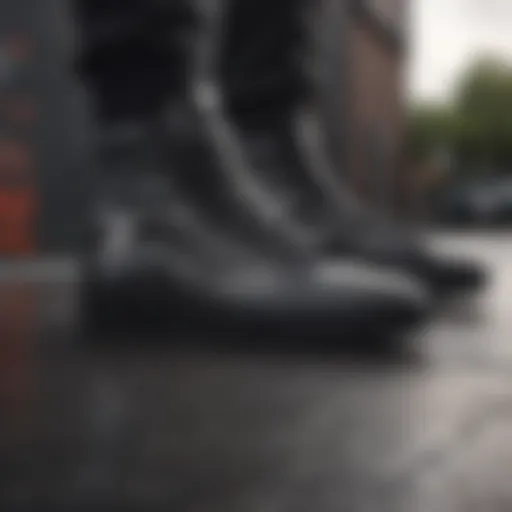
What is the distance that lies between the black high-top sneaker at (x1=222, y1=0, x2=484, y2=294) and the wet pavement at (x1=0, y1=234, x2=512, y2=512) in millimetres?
479

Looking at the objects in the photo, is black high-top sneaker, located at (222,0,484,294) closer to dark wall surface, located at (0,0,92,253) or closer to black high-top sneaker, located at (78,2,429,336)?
black high-top sneaker, located at (78,2,429,336)

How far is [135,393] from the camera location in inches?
35.1

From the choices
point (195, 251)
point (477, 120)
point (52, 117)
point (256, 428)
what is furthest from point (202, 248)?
point (477, 120)

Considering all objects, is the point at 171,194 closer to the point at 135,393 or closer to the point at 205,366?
the point at 205,366

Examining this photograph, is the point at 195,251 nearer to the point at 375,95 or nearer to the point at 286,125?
the point at 286,125

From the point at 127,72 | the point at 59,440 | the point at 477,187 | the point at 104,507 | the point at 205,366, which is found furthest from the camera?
the point at 477,187

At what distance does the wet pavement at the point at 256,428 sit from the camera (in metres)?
0.59

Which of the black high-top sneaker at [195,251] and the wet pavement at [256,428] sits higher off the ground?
the black high-top sneaker at [195,251]

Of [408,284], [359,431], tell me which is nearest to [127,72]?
[408,284]

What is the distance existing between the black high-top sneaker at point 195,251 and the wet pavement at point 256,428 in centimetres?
7

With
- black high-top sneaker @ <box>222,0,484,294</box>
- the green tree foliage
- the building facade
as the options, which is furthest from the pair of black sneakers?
the green tree foliage

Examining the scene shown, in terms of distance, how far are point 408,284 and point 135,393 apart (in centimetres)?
40

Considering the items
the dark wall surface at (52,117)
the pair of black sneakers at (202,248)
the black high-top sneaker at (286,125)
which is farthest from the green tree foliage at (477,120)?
the pair of black sneakers at (202,248)

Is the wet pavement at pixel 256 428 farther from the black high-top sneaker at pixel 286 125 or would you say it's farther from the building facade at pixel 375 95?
the building facade at pixel 375 95
